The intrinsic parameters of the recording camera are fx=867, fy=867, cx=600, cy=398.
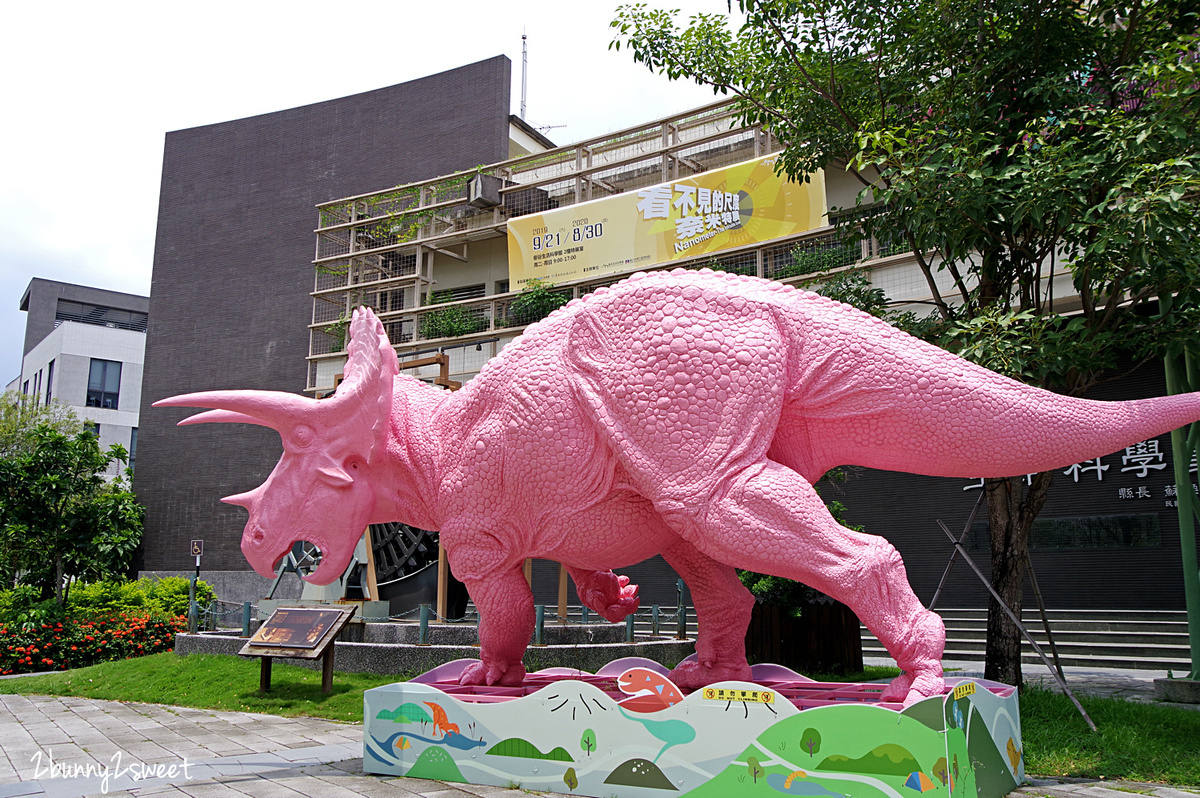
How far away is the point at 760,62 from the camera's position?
8.68m

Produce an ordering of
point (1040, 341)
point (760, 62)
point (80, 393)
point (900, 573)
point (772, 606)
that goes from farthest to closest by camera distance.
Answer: point (80, 393) < point (772, 606) < point (760, 62) < point (1040, 341) < point (900, 573)

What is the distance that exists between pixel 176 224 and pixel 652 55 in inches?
979

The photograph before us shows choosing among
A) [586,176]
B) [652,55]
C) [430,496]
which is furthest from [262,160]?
[430,496]

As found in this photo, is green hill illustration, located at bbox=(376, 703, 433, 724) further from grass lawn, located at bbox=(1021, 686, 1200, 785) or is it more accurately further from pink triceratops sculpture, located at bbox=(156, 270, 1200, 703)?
grass lawn, located at bbox=(1021, 686, 1200, 785)

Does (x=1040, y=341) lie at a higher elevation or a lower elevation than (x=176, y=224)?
lower

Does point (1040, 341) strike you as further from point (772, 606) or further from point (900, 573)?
point (772, 606)

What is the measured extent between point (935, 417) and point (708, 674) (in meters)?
2.20

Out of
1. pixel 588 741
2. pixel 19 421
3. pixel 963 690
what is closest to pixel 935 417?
pixel 963 690

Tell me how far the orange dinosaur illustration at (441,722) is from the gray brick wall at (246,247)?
20.7 m

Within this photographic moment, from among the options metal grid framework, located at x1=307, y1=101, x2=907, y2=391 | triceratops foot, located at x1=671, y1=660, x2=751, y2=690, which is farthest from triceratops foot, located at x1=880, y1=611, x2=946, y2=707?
metal grid framework, located at x1=307, y1=101, x2=907, y2=391

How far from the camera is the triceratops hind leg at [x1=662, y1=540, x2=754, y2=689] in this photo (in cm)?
569

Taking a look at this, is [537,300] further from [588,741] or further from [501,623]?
[588,741]

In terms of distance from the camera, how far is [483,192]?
21609mm

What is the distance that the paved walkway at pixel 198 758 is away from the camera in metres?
4.95
